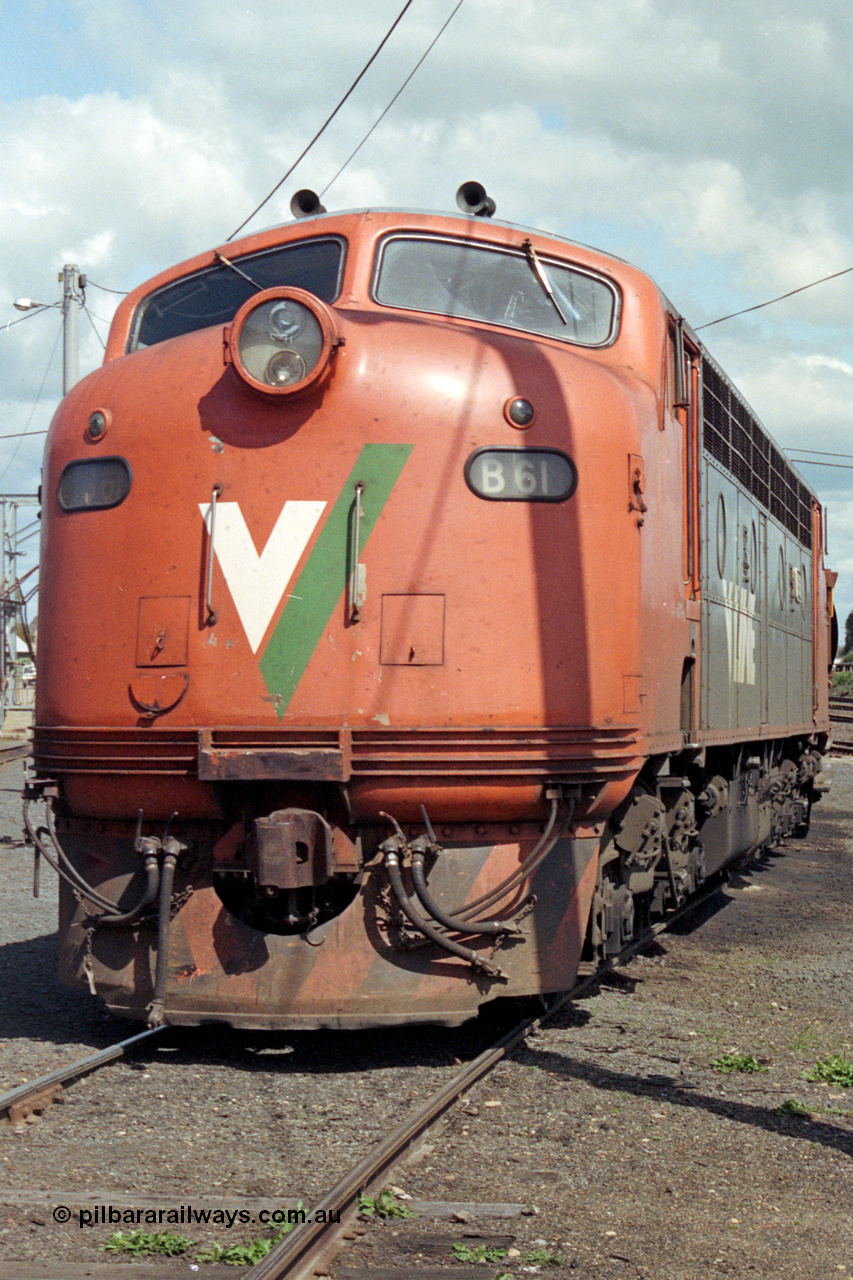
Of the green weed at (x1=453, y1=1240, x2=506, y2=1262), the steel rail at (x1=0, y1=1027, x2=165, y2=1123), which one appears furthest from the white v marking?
the green weed at (x1=453, y1=1240, x2=506, y2=1262)

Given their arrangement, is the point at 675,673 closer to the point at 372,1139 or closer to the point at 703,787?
the point at 703,787

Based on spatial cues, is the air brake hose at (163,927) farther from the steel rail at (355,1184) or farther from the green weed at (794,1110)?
the green weed at (794,1110)

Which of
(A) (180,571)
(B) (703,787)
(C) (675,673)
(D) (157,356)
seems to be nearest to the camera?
(A) (180,571)

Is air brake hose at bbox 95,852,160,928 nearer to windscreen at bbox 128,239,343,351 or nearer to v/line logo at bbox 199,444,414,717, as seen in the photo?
v/line logo at bbox 199,444,414,717

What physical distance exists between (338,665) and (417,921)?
1.07 metres

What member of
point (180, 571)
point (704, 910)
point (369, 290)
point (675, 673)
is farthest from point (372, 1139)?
point (704, 910)

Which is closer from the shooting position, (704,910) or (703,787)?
(703,787)

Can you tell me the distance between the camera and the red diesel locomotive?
17.3 ft

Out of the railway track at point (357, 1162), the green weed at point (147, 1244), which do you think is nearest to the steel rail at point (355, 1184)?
the railway track at point (357, 1162)

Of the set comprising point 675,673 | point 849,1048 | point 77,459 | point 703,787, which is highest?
point 77,459

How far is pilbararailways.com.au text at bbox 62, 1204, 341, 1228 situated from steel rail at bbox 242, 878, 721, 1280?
0.13 feet

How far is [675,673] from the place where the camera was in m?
6.71

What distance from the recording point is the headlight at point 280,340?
17.5 feet

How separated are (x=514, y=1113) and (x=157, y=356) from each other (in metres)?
3.51
